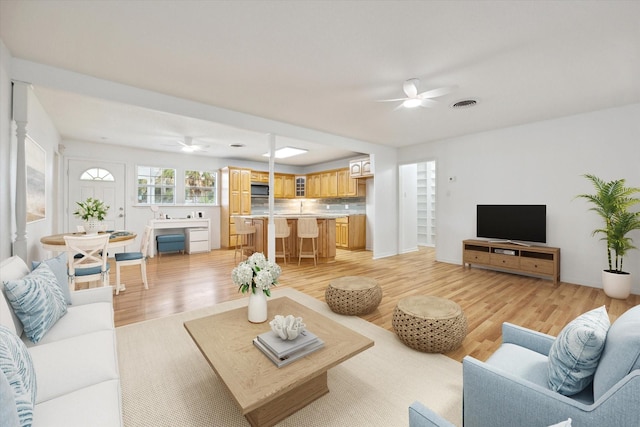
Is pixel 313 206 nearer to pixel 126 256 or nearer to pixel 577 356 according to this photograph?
pixel 126 256

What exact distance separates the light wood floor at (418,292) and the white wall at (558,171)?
611 mm

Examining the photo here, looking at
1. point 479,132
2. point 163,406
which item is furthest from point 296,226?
point 163,406

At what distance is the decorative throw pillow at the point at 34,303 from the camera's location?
1655 millimetres

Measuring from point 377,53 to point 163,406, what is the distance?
330 centimetres

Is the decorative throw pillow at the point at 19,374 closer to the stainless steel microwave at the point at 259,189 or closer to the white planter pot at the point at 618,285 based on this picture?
the white planter pot at the point at 618,285

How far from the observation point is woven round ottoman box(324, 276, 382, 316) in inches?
118

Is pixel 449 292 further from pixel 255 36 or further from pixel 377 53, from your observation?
pixel 255 36

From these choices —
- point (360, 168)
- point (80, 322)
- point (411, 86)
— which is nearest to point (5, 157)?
point (80, 322)

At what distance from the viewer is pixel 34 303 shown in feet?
→ 5.69

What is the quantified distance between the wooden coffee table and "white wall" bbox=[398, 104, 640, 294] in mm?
4590

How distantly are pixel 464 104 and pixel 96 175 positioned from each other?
7.69 meters

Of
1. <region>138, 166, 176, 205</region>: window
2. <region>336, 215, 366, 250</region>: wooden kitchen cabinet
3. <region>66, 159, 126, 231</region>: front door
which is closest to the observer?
<region>66, 159, 126, 231</region>: front door

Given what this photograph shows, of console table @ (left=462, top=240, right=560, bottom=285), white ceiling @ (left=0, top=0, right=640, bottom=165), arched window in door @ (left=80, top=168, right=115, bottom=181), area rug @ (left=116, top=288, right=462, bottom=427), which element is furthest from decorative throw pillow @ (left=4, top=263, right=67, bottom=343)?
console table @ (left=462, top=240, right=560, bottom=285)

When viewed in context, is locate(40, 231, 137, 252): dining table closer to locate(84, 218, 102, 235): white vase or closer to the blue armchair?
locate(84, 218, 102, 235): white vase
